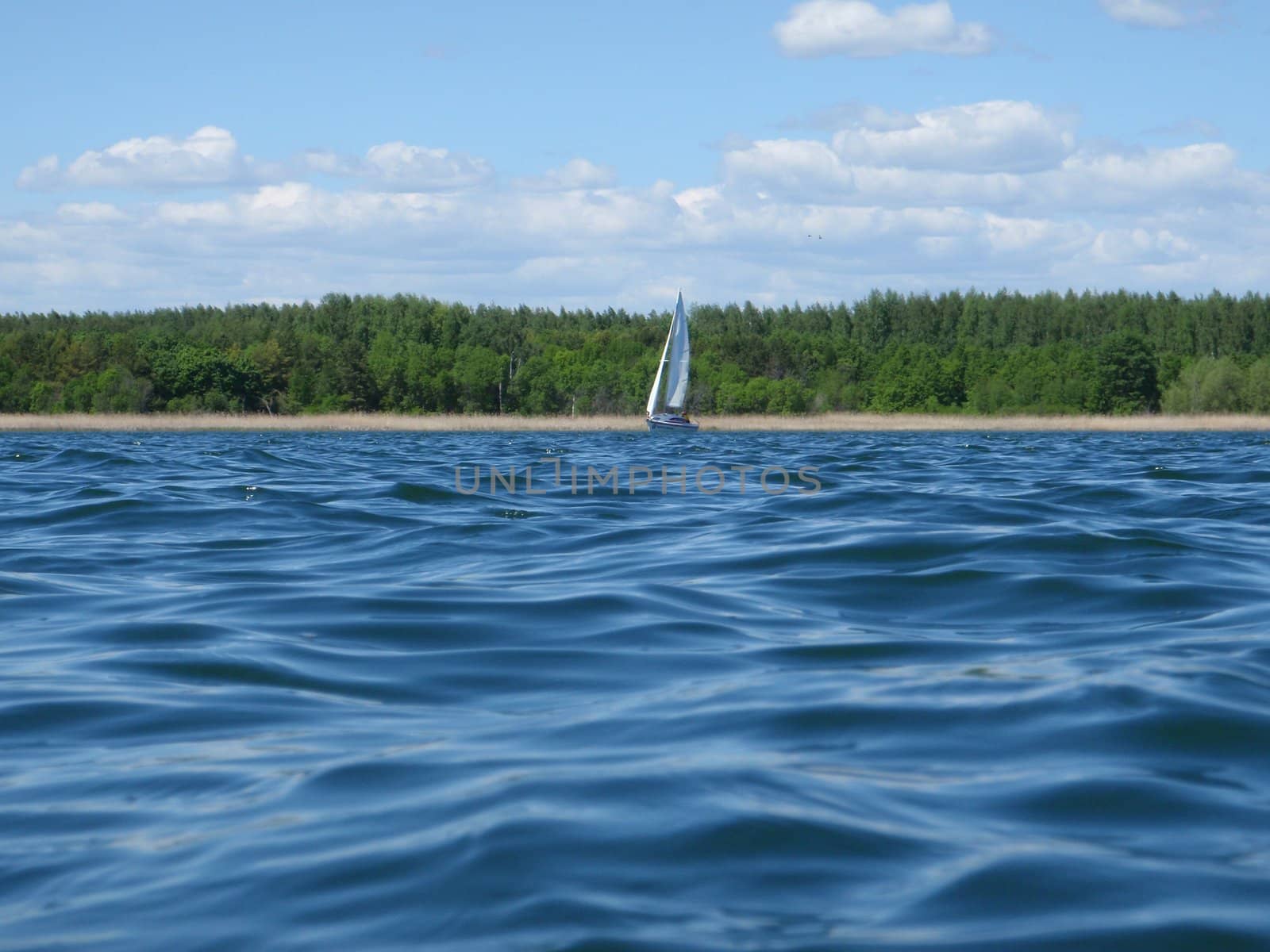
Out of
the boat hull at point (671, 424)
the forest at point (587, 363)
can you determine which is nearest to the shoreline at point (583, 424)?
the boat hull at point (671, 424)

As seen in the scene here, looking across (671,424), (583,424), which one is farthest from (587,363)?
(671,424)

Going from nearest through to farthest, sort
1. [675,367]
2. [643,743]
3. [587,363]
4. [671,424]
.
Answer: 1. [643,743]
2. [671,424]
3. [675,367]
4. [587,363]

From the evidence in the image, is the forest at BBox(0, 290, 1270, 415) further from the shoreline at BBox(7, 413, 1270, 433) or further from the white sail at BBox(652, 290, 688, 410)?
the white sail at BBox(652, 290, 688, 410)

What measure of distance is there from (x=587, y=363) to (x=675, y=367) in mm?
44663

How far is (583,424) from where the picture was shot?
195 feet

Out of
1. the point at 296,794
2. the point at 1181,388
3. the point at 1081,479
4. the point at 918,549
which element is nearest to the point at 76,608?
the point at 296,794

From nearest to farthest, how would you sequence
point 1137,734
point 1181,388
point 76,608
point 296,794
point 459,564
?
point 296,794 < point 1137,734 < point 76,608 < point 459,564 < point 1181,388

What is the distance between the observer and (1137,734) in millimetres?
4062

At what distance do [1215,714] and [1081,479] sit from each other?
430 inches

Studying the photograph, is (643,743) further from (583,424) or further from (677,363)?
(583,424)

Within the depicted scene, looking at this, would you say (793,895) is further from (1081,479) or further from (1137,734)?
(1081,479)

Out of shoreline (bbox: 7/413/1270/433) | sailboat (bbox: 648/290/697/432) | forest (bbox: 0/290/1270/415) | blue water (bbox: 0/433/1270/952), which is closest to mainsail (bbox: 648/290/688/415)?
sailboat (bbox: 648/290/697/432)

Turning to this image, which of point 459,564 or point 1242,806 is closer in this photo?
point 1242,806

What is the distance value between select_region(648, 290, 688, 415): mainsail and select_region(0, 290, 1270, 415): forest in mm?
25336
